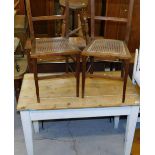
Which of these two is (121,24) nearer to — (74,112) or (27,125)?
(74,112)

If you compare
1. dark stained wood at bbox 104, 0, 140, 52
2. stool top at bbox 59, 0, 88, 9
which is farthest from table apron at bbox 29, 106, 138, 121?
stool top at bbox 59, 0, 88, 9

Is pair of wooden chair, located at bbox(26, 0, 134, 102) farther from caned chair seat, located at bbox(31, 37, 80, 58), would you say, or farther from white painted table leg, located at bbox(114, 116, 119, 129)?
white painted table leg, located at bbox(114, 116, 119, 129)

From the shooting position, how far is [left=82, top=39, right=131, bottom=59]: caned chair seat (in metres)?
1.54

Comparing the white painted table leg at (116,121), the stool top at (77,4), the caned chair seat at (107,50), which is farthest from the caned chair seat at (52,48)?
the white painted table leg at (116,121)

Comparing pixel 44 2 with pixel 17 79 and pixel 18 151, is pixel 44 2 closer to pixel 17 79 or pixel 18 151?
pixel 17 79

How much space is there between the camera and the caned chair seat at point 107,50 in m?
1.54

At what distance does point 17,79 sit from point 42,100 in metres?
0.81

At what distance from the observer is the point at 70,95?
168cm

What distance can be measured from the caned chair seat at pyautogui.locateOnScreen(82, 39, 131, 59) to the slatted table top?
11.5 inches

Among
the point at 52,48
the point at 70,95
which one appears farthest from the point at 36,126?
the point at 52,48

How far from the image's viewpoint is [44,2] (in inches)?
119

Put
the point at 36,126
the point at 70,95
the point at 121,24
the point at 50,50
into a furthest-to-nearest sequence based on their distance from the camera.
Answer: the point at 121,24, the point at 36,126, the point at 70,95, the point at 50,50

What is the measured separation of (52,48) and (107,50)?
0.38m
